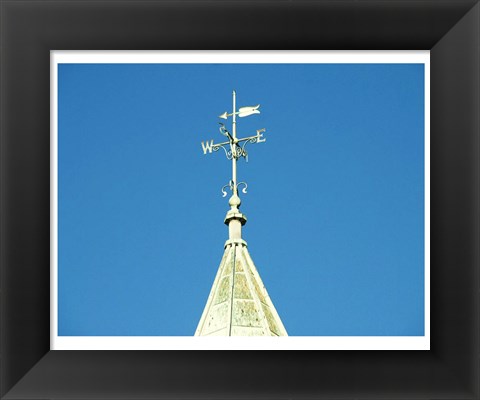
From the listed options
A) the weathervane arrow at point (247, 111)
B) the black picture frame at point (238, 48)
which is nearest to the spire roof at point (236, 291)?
the weathervane arrow at point (247, 111)

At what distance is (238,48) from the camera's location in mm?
4262

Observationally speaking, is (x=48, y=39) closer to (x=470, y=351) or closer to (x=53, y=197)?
(x=53, y=197)

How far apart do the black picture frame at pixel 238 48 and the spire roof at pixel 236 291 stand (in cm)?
182

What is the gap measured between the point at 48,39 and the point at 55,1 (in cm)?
17

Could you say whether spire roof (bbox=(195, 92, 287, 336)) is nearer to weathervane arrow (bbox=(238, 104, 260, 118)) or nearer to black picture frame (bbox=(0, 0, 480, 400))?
weathervane arrow (bbox=(238, 104, 260, 118))

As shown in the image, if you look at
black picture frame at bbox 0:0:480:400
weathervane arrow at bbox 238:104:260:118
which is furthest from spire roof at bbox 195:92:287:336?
black picture frame at bbox 0:0:480:400

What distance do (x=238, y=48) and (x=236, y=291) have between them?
336cm

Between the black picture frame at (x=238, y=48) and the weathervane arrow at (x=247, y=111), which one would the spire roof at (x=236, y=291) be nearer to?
the weathervane arrow at (x=247, y=111)

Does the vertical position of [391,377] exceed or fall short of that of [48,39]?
it falls short

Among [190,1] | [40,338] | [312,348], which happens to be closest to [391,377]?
[312,348]

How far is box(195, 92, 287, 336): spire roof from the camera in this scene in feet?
21.6

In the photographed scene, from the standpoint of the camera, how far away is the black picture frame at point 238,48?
13.1 feet

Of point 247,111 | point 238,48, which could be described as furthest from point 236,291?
point 238,48

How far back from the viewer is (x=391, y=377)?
398 centimetres
